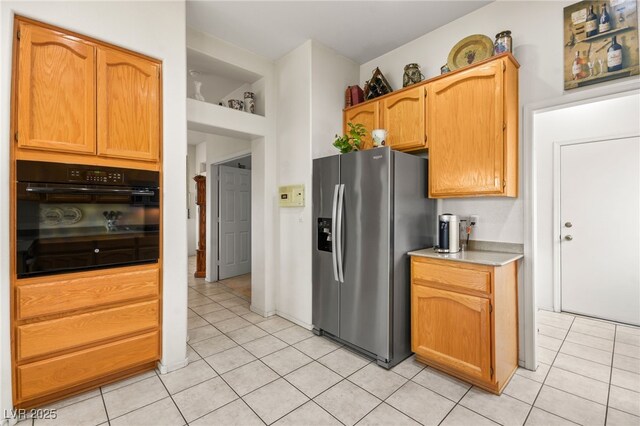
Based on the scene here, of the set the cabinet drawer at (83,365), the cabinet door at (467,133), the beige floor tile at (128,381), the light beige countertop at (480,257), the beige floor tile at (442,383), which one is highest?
the cabinet door at (467,133)

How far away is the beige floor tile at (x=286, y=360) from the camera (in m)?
2.32

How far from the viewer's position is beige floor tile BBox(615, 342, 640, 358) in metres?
2.48

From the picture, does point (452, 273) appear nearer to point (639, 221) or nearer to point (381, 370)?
point (381, 370)

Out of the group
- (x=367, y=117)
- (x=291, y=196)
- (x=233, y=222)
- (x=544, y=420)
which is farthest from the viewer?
(x=233, y=222)

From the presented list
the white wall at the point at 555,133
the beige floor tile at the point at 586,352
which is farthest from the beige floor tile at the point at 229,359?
the white wall at the point at 555,133

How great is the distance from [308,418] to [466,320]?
4.12 ft

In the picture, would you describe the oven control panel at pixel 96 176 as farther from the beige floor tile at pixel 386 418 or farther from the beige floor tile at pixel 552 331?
the beige floor tile at pixel 552 331

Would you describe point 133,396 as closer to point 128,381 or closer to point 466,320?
point 128,381

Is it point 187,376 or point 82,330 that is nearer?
point 82,330

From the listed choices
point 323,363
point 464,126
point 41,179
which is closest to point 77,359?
point 41,179

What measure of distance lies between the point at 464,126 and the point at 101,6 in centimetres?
274

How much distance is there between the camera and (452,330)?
7.10 feet

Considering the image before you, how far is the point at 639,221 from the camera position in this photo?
120 inches

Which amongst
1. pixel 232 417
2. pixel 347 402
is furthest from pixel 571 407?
pixel 232 417
